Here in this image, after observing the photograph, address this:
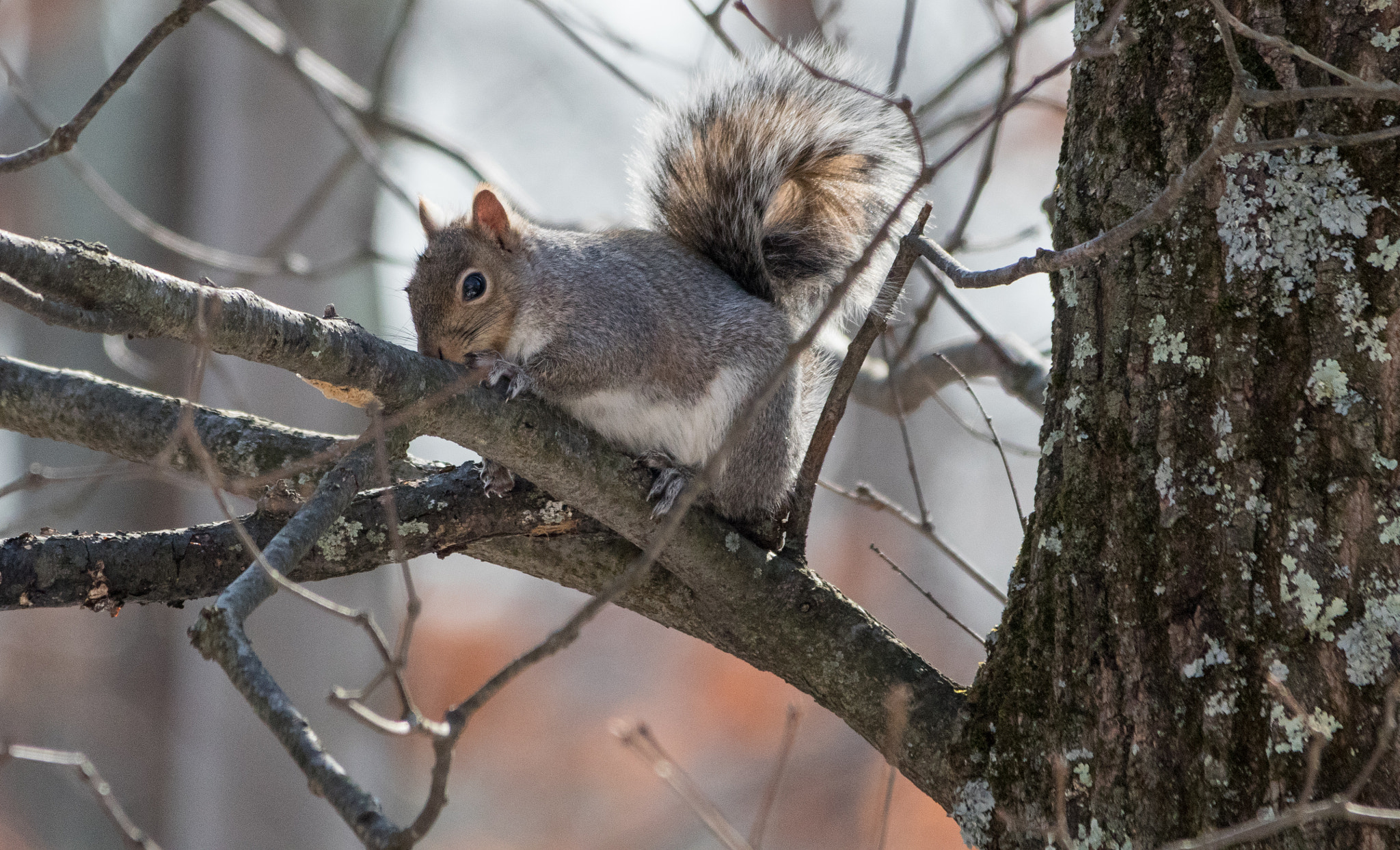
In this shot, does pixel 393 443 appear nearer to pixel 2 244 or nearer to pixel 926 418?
pixel 2 244

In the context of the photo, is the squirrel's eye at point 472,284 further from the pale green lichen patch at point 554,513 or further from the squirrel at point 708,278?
the pale green lichen patch at point 554,513

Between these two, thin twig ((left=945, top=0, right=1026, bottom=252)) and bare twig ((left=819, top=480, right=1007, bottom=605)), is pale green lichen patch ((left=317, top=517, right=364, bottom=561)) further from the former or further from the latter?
thin twig ((left=945, top=0, right=1026, bottom=252))

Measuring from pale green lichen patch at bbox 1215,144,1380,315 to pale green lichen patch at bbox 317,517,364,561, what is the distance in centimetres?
128

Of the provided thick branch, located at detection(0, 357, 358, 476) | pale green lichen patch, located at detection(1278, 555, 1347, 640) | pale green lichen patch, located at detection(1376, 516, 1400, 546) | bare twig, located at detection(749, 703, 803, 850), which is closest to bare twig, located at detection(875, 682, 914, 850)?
bare twig, located at detection(749, 703, 803, 850)

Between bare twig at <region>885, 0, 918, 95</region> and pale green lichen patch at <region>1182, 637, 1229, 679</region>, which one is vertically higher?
bare twig at <region>885, 0, 918, 95</region>

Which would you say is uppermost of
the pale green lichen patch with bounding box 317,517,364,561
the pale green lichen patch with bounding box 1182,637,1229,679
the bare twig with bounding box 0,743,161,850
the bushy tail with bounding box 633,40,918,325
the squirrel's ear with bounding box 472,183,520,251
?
the bushy tail with bounding box 633,40,918,325

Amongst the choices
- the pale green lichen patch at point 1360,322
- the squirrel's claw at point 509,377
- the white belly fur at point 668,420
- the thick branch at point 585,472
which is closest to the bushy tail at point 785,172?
the white belly fur at point 668,420

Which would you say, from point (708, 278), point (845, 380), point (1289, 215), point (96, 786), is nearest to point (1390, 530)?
point (1289, 215)

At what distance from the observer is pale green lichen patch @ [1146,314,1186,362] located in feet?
4.54

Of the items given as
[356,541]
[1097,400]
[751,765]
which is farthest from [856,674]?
[751,765]

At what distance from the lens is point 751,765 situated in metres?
7.96

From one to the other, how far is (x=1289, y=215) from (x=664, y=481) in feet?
3.49

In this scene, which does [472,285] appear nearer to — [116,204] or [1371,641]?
[116,204]

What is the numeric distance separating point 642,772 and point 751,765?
801 millimetres
